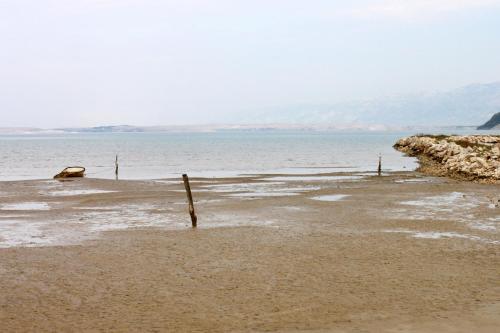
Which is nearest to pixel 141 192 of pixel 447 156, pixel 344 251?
pixel 344 251

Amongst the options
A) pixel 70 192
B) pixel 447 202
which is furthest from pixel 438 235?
pixel 70 192

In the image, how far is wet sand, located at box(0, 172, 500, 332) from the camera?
39.0ft

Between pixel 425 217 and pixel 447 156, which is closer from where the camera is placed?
pixel 425 217

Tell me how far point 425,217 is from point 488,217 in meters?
2.53

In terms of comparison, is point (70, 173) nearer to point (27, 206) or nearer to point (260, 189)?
point (260, 189)

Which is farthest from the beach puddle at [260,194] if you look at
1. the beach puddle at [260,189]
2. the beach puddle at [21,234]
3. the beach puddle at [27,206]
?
the beach puddle at [21,234]

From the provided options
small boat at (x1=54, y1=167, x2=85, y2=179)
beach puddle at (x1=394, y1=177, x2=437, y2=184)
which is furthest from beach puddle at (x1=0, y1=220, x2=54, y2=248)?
beach puddle at (x1=394, y1=177, x2=437, y2=184)

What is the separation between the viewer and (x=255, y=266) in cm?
1642

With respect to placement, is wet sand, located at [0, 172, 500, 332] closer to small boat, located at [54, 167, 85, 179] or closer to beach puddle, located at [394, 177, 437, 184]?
beach puddle, located at [394, 177, 437, 184]

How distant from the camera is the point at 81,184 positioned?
45.9 meters

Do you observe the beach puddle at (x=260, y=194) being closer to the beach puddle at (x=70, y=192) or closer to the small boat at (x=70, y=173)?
the beach puddle at (x=70, y=192)

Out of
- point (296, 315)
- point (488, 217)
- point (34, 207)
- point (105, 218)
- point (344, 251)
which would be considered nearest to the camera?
point (296, 315)

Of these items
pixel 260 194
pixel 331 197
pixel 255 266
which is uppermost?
pixel 255 266

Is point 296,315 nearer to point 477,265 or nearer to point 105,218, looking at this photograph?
point 477,265
